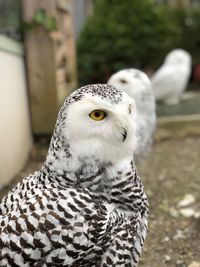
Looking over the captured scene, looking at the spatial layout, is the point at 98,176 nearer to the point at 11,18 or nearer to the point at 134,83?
the point at 134,83

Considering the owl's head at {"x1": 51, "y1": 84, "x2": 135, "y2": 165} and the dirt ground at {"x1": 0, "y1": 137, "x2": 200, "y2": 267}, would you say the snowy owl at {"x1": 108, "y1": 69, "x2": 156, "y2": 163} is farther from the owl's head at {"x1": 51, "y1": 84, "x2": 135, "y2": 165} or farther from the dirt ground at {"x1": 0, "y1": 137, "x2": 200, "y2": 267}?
the owl's head at {"x1": 51, "y1": 84, "x2": 135, "y2": 165}

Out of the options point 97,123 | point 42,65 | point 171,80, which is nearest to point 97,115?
point 97,123

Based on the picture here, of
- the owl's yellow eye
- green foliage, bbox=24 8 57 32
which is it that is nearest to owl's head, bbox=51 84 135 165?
the owl's yellow eye

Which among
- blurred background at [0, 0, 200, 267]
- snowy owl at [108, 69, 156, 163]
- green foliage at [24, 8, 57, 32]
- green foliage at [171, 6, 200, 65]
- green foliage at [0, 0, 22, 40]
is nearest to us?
blurred background at [0, 0, 200, 267]

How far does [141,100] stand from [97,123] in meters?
1.66

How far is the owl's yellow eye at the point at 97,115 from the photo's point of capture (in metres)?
1.66

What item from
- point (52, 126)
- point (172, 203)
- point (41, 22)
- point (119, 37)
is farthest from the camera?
point (119, 37)

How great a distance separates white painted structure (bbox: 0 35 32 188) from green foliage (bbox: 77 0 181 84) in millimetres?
3596

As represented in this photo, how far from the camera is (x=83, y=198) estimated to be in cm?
175

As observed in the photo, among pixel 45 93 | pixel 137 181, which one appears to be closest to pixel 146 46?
pixel 45 93

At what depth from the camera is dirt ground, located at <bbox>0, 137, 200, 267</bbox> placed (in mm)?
2719

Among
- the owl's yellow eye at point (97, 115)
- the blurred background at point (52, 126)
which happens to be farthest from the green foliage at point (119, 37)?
the owl's yellow eye at point (97, 115)

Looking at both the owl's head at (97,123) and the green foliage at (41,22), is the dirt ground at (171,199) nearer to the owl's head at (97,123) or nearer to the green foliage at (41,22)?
the owl's head at (97,123)

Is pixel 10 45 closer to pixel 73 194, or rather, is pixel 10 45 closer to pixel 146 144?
pixel 146 144
